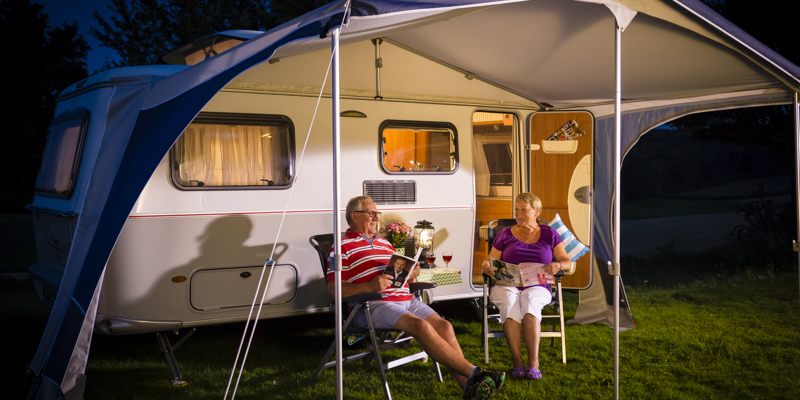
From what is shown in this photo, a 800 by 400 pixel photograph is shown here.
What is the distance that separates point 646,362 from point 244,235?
3.08 m

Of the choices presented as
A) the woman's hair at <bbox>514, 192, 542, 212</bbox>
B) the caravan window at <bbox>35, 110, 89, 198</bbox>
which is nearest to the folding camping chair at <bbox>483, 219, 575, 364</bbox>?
the woman's hair at <bbox>514, 192, 542, 212</bbox>

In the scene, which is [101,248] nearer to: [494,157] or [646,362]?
[646,362]

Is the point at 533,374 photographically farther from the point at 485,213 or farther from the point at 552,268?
the point at 485,213

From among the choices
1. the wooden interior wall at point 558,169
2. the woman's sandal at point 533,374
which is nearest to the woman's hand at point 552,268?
the woman's sandal at point 533,374

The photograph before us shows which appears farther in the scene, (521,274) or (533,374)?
(521,274)

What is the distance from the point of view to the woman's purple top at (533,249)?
426 centimetres

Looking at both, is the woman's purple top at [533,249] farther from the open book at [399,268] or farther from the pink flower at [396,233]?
the open book at [399,268]

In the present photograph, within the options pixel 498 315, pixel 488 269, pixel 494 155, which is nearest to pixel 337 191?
pixel 488 269

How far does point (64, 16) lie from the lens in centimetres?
2164

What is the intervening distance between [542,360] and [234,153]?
274 cm

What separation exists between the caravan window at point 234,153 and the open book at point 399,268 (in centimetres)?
136

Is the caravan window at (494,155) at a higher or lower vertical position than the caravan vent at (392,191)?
higher

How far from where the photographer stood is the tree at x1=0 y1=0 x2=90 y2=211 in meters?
18.6

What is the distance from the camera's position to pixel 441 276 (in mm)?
4594
